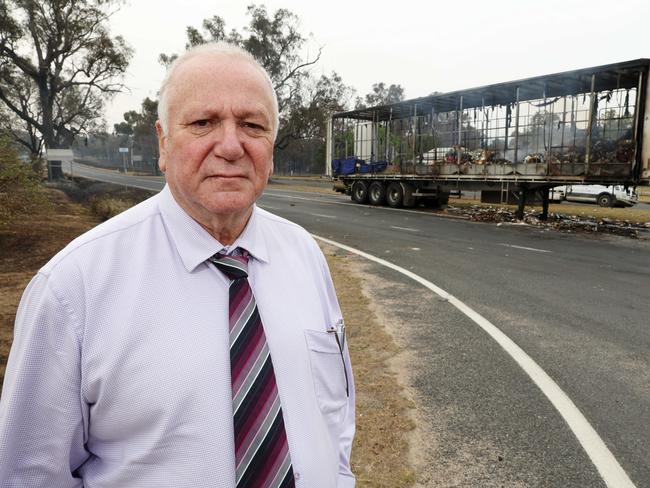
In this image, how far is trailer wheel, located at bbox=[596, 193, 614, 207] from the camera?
71.0 feet

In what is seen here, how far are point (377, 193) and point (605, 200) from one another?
9913mm

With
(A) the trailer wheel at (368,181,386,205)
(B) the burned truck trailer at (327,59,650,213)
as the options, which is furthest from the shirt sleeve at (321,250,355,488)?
(A) the trailer wheel at (368,181,386,205)

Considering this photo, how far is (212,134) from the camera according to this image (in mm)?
A: 1575

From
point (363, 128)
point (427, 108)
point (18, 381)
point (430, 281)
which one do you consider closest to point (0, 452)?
point (18, 381)

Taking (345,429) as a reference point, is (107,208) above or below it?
below

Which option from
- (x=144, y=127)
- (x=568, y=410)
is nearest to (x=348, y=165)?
(x=568, y=410)

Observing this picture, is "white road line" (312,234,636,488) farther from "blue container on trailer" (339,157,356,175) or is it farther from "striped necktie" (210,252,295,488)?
"blue container on trailer" (339,157,356,175)

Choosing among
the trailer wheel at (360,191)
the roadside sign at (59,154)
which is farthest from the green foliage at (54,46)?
the trailer wheel at (360,191)

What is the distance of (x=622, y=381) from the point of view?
4.16m

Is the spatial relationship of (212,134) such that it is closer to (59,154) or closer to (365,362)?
(365,362)

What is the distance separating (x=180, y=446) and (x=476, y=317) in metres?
5.05

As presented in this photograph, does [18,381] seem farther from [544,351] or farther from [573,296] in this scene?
[573,296]

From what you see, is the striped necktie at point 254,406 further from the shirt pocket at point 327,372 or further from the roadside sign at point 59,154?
the roadside sign at point 59,154

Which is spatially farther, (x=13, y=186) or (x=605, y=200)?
(x=605, y=200)
